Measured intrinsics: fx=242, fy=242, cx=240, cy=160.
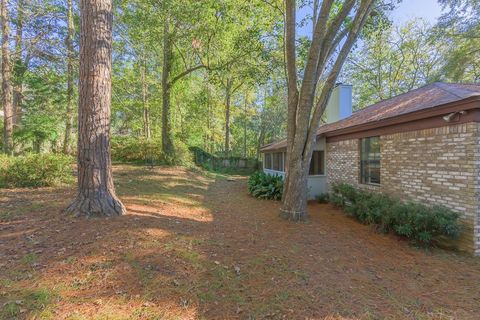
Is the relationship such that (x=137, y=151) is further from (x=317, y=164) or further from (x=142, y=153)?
(x=317, y=164)

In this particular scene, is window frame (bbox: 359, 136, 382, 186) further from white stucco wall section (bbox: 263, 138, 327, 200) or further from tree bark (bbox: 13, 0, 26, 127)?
tree bark (bbox: 13, 0, 26, 127)

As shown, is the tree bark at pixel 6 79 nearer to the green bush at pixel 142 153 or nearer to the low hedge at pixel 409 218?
the green bush at pixel 142 153

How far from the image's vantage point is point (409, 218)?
492 cm

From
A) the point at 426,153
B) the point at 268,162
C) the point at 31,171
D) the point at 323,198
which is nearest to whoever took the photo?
the point at 426,153

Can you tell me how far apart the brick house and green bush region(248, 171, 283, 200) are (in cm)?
226

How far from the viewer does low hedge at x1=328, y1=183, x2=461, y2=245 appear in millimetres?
4566

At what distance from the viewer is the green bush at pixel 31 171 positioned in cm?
634

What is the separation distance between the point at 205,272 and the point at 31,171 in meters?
6.27

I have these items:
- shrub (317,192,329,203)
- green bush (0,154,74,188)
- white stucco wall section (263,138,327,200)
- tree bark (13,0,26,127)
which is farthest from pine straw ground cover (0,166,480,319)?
tree bark (13,0,26,127)

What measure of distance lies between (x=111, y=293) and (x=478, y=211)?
600cm

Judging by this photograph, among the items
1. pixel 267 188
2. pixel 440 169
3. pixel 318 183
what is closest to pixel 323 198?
pixel 318 183

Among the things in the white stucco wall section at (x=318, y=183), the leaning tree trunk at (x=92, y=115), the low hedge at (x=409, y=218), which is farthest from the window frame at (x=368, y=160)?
the leaning tree trunk at (x=92, y=115)

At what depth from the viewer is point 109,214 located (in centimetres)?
429

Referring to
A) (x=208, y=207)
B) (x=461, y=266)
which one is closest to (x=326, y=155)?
(x=208, y=207)
